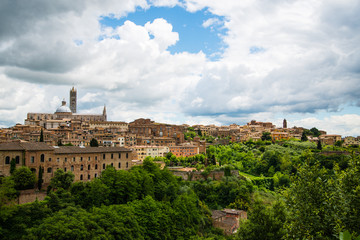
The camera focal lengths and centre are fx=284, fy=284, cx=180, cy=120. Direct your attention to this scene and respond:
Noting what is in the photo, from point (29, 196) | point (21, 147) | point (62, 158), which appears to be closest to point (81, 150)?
point (62, 158)

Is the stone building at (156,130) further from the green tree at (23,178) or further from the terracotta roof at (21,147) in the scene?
the green tree at (23,178)

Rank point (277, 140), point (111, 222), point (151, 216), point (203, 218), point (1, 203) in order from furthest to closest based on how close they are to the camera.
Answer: point (277, 140) < point (203, 218) < point (151, 216) < point (111, 222) < point (1, 203)

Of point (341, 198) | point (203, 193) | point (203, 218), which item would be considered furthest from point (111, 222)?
point (203, 193)

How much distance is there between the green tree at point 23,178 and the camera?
26000 mm

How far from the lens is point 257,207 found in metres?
17.2

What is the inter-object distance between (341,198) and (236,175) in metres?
40.8

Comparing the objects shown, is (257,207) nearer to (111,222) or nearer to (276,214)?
(276,214)

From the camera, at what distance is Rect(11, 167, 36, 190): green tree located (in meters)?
26.0

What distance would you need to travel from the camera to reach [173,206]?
31.1 m

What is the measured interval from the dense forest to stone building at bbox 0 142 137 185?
73.5 inches

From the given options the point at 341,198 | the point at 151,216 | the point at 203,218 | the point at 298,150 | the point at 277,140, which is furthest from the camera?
the point at 277,140

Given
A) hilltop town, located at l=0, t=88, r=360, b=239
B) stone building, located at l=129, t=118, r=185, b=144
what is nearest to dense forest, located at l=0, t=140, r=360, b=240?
hilltop town, located at l=0, t=88, r=360, b=239

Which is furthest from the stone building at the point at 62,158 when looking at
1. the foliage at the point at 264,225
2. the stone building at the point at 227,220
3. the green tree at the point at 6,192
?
the foliage at the point at 264,225

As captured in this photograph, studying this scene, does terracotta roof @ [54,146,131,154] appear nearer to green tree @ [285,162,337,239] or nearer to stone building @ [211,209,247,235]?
stone building @ [211,209,247,235]
